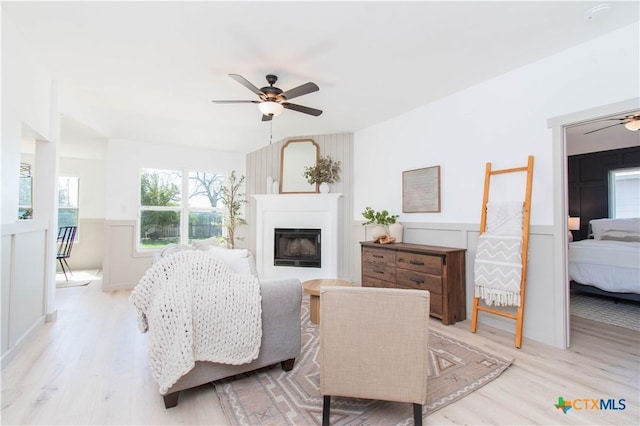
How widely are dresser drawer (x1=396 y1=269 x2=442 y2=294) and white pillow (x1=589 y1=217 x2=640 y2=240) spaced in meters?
3.65

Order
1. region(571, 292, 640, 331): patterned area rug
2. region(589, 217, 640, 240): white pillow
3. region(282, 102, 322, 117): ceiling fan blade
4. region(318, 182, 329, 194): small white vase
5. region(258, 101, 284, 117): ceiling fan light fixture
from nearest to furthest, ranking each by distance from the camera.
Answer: region(258, 101, 284, 117): ceiling fan light fixture
region(282, 102, 322, 117): ceiling fan blade
region(571, 292, 640, 331): patterned area rug
region(589, 217, 640, 240): white pillow
region(318, 182, 329, 194): small white vase

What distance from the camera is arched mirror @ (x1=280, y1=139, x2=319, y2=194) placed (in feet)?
17.1

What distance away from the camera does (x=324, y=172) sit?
4.96m

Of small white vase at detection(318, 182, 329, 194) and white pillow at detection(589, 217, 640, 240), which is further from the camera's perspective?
small white vase at detection(318, 182, 329, 194)

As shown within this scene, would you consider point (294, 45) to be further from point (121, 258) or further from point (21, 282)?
point (121, 258)

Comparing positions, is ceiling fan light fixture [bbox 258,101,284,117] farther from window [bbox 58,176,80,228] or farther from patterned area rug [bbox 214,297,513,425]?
window [bbox 58,176,80,228]

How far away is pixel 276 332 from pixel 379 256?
2.09 metres

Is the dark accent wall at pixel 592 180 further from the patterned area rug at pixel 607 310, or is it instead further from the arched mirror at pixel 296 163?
the arched mirror at pixel 296 163

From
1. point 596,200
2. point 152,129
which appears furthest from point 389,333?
point 596,200

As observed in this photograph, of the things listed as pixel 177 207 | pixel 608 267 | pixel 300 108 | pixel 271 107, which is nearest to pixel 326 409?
pixel 271 107

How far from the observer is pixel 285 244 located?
17.4 ft

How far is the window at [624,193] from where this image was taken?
5094mm

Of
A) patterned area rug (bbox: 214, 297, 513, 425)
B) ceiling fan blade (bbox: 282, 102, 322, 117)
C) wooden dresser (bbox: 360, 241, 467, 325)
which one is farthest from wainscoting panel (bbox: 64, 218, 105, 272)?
wooden dresser (bbox: 360, 241, 467, 325)

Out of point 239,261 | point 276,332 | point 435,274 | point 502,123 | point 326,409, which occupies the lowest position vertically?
point 326,409
